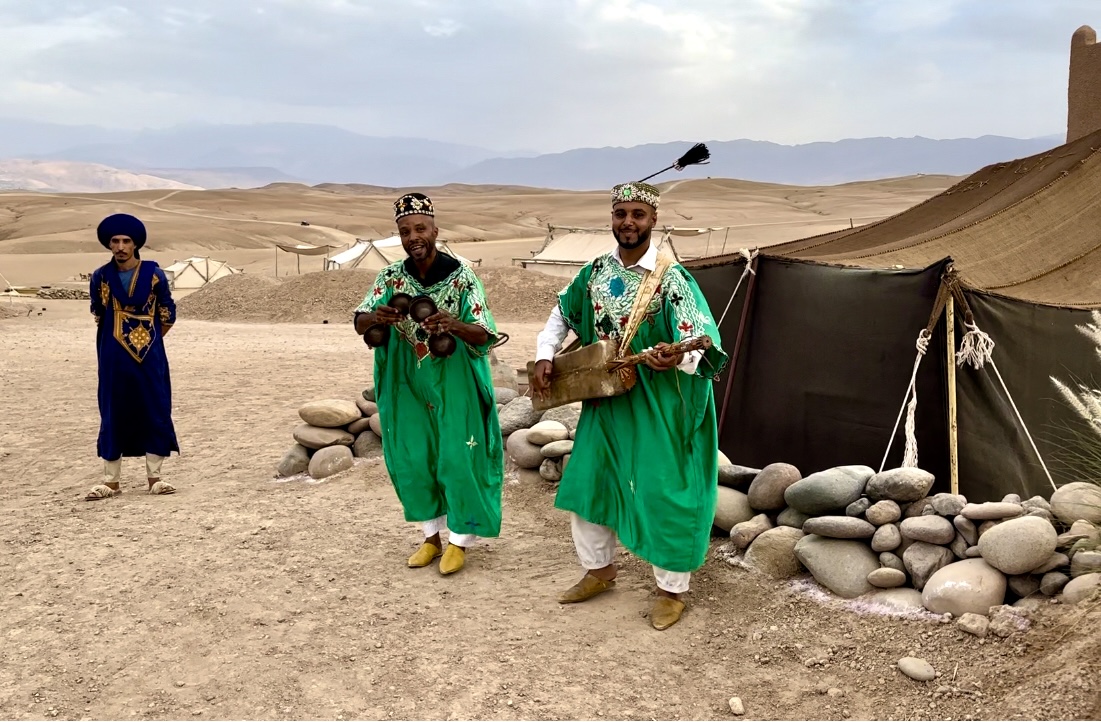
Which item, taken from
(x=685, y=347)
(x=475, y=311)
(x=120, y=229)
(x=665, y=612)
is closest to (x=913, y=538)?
(x=665, y=612)

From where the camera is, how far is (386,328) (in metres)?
4.64

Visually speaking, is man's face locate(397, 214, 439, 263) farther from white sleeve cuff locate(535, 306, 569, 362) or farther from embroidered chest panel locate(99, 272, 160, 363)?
embroidered chest panel locate(99, 272, 160, 363)

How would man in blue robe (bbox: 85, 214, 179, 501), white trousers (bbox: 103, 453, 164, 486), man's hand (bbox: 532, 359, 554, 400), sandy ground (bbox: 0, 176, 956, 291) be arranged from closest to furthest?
man's hand (bbox: 532, 359, 554, 400) → man in blue robe (bbox: 85, 214, 179, 501) → white trousers (bbox: 103, 453, 164, 486) → sandy ground (bbox: 0, 176, 956, 291)

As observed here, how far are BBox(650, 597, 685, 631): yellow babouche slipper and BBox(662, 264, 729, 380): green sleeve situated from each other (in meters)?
0.99

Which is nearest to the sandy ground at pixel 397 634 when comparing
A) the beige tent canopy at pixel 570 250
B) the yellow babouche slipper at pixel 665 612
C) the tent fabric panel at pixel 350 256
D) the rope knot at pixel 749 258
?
the yellow babouche slipper at pixel 665 612

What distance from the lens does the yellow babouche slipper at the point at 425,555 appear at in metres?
4.84

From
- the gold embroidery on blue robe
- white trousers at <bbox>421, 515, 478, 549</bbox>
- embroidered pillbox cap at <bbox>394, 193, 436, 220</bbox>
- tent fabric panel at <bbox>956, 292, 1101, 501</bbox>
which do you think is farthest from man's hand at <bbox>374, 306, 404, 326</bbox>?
tent fabric panel at <bbox>956, 292, 1101, 501</bbox>

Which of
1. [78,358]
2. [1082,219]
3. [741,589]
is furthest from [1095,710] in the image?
[78,358]

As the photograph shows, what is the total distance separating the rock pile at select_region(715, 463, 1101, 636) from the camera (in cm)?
362

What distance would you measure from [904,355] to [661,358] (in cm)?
264

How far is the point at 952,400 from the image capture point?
5.46 m

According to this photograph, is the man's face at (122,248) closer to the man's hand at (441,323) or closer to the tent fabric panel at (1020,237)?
the man's hand at (441,323)

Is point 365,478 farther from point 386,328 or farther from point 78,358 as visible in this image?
point 78,358

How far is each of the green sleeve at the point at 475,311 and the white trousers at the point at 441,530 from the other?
0.91m
